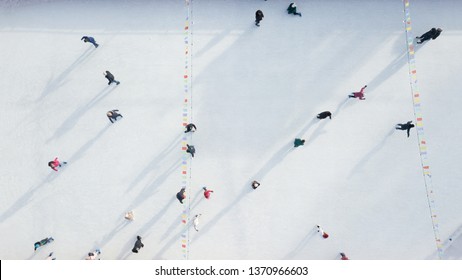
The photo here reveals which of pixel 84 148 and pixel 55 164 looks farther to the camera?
pixel 84 148

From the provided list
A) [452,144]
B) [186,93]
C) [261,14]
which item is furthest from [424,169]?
[186,93]

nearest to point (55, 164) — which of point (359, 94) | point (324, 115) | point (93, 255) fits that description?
point (93, 255)

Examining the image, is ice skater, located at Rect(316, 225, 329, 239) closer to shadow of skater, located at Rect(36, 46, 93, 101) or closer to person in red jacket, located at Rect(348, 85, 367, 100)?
person in red jacket, located at Rect(348, 85, 367, 100)

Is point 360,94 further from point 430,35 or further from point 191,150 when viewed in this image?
point 191,150

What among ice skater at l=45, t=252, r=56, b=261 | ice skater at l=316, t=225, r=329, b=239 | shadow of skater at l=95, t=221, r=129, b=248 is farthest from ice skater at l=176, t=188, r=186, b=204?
ice skater at l=45, t=252, r=56, b=261

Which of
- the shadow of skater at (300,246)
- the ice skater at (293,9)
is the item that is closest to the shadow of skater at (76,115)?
the ice skater at (293,9)
